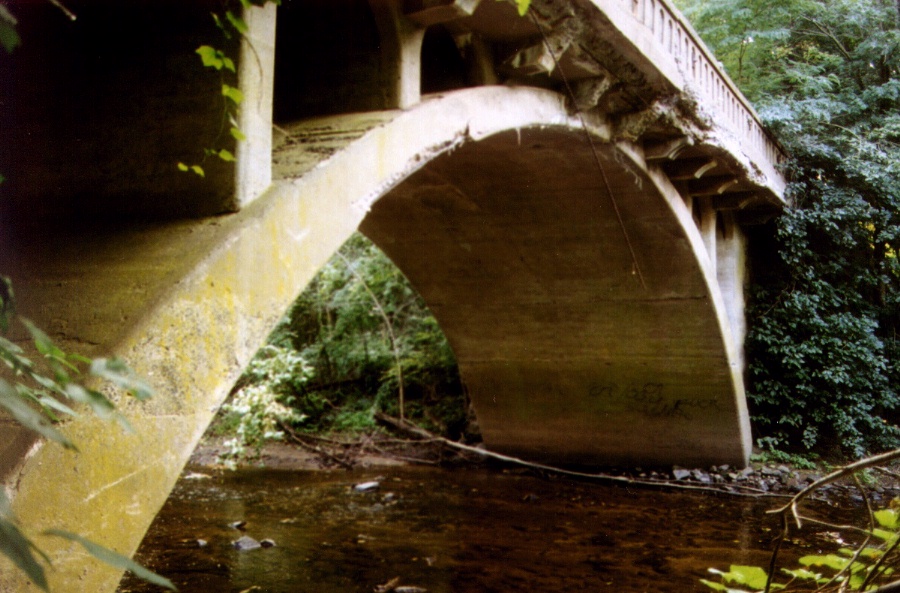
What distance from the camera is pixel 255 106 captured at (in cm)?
322

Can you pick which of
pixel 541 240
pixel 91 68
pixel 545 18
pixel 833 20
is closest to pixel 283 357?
pixel 541 240

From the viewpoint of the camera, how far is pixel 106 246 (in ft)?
9.93

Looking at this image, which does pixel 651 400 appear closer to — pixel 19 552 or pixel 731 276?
pixel 731 276

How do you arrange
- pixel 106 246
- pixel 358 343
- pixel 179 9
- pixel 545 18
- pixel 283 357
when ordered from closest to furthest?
1. pixel 106 246
2. pixel 179 9
3. pixel 545 18
4. pixel 283 357
5. pixel 358 343

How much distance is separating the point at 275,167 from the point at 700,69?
536 cm

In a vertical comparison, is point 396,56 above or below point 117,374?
above

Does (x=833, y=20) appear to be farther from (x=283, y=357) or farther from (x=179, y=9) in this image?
(x=179, y=9)

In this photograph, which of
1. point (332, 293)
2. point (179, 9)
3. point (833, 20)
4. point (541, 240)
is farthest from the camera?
point (332, 293)

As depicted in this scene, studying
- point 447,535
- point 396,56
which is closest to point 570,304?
point 447,535

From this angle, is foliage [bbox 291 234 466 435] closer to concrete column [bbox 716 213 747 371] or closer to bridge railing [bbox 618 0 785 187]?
concrete column [bbox 716 213 747 371]

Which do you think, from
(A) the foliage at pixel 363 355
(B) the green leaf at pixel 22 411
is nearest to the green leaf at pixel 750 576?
(B) the green leaf at pixel 22 411

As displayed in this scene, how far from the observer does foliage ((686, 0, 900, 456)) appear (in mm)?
10648

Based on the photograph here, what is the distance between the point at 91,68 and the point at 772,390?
1006cm

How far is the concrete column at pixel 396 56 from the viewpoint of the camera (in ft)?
14.0
